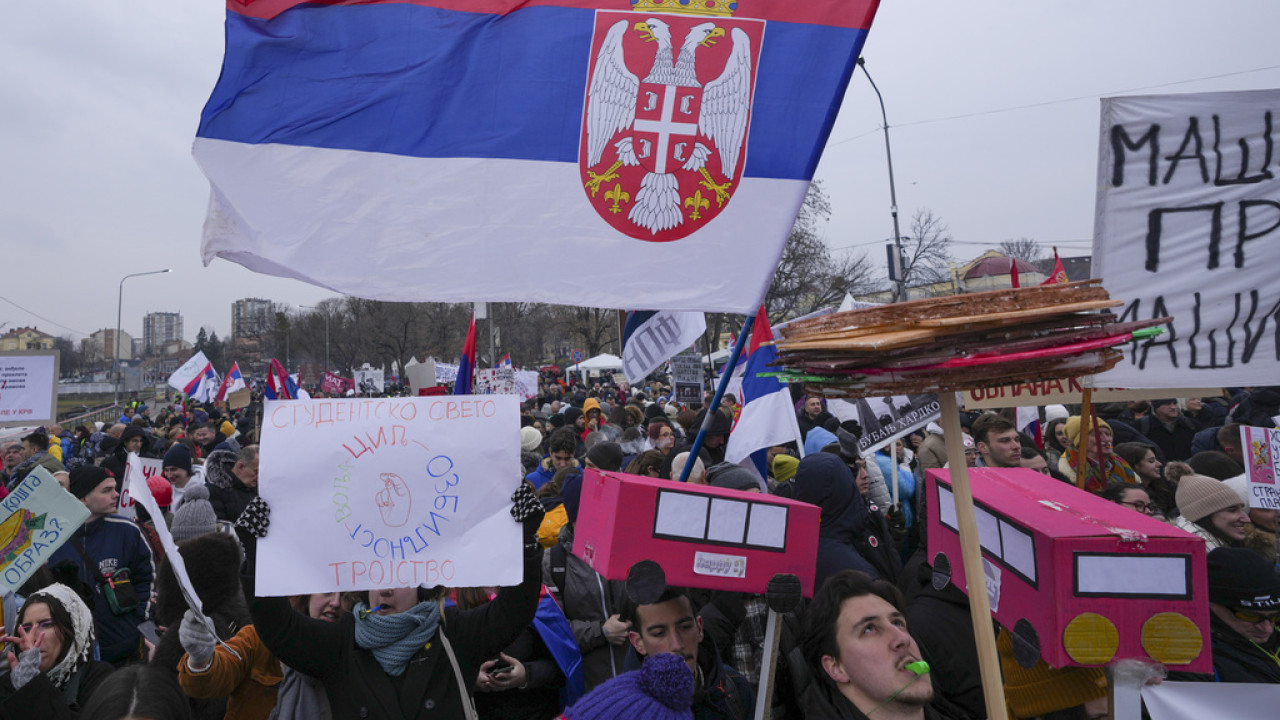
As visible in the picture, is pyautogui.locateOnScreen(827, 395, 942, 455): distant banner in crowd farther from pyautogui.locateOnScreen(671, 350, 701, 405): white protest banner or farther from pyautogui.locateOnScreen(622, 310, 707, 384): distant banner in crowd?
pyautogui.locateOnScreen(671, 350, 701, 405): white protest banner

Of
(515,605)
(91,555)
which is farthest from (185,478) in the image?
(515,605)

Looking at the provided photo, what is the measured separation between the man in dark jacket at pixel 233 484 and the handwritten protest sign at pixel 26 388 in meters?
2.22

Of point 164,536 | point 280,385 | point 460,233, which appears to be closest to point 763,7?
point 460,233

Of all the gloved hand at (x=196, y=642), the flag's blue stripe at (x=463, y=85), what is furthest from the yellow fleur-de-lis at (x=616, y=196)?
the gloved hand at (x=196, y=642)

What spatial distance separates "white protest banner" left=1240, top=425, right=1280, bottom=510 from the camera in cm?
415

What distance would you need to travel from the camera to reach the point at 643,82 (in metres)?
3.49

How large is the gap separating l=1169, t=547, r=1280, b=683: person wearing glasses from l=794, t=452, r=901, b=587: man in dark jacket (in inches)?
53.5

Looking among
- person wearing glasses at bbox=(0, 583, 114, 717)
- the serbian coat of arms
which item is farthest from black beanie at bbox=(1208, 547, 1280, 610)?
person wearing glasses at bbox=(0, 583, 114, 717)

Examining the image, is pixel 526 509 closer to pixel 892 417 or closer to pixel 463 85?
pixel 463 85

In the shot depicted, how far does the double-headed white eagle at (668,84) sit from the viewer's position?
349 cm

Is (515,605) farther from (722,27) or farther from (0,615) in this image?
(722,27)

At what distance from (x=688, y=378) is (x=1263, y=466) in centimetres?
848

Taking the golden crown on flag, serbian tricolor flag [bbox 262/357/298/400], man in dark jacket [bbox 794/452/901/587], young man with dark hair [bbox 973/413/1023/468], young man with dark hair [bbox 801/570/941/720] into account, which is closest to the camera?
young man with dark hair [bbox 801/570/941/720]

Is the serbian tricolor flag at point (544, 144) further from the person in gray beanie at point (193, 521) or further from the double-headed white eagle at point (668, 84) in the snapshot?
the person in gray beanie at point (193, 521)
